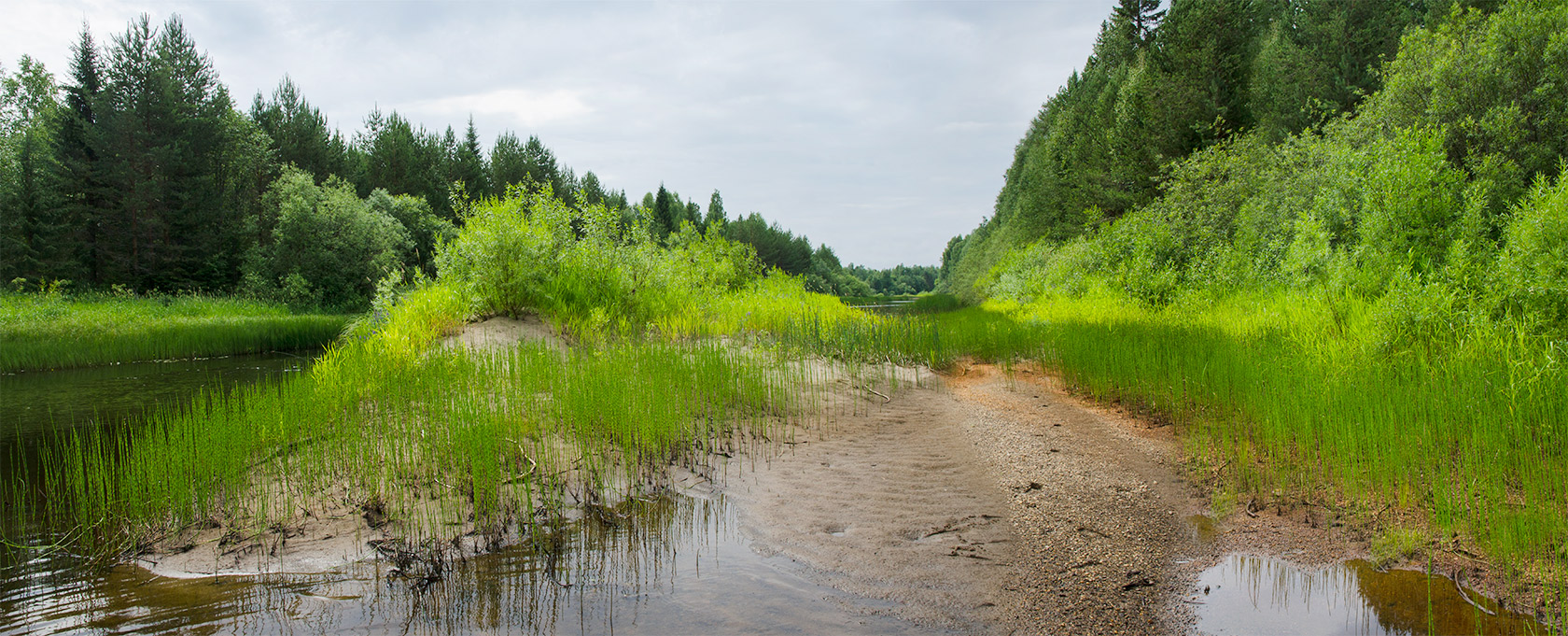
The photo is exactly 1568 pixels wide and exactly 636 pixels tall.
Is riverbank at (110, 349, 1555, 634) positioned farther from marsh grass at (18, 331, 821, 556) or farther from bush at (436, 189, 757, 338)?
bush at (436, 189, 757, 338)

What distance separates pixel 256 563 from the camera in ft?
13.4

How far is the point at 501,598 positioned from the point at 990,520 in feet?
10.5

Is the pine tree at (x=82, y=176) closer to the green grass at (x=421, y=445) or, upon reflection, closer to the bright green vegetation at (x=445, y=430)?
the bright green vegetation at (x=445, y=430)

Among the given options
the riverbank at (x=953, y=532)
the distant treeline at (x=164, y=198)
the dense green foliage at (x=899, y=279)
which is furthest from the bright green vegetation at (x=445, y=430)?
the dense green foliage at (x=899, y=279)

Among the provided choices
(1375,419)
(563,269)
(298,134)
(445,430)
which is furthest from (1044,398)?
(298,134)

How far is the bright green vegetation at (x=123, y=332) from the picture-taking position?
17.1 m

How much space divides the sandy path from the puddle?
0.77 feet

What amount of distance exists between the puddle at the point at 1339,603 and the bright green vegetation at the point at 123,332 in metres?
24.7

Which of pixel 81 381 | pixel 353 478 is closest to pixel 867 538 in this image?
pixel 353 478

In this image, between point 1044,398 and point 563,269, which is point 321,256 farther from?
point 1044,398

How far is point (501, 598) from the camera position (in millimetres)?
3480

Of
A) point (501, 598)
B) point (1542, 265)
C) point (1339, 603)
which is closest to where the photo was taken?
point (1339, 603)

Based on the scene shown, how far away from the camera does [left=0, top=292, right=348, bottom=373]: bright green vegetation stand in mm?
17062

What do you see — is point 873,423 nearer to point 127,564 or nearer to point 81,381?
point 127,564
